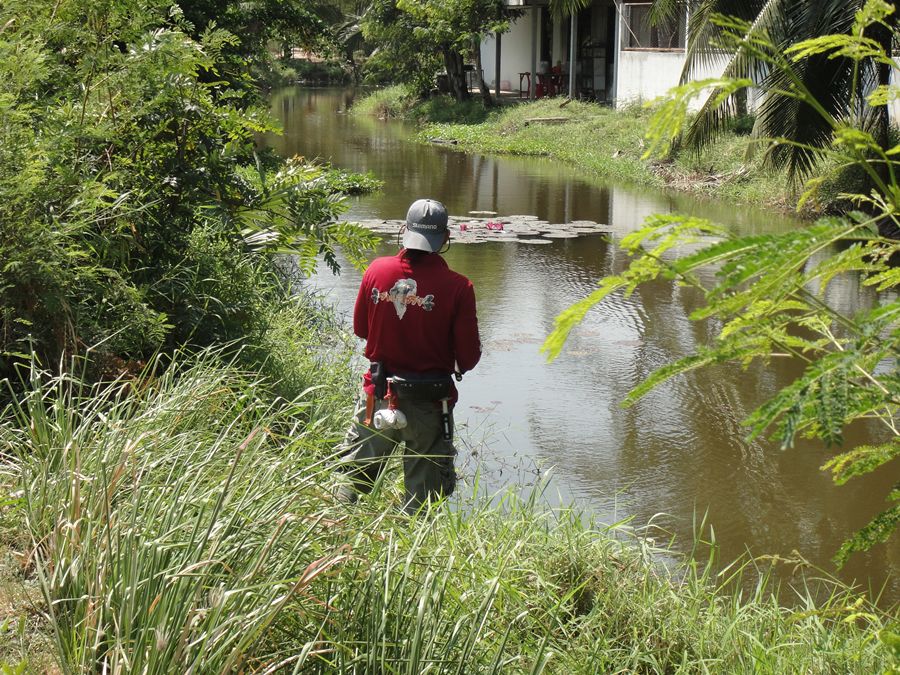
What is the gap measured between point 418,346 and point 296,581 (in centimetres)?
199

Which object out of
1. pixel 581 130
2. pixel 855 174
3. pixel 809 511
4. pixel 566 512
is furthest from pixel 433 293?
pixel 581 130

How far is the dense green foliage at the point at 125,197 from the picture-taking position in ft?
16.2

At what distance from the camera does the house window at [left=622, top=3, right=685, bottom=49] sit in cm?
2450

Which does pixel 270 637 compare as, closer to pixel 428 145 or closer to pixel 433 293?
pixel 433 293

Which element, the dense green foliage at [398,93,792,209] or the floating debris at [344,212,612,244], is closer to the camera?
the floating debris at [344,212,612,244]

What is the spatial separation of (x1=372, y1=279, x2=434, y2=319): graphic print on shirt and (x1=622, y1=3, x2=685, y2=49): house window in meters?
20.8

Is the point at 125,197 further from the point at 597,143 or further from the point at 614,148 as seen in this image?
the point at 597,143

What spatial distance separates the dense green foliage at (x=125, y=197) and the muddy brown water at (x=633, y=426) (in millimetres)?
1776

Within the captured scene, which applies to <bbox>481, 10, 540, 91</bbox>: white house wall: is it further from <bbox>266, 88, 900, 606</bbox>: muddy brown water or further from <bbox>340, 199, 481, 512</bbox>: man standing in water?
<bbox>340, 199, 481, 512</bbox>: man standing in water

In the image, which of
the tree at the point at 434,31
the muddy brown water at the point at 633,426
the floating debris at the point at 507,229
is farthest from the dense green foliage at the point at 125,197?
the tree at the point at 434,31

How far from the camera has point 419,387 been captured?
4.79 m

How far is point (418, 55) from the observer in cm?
3275

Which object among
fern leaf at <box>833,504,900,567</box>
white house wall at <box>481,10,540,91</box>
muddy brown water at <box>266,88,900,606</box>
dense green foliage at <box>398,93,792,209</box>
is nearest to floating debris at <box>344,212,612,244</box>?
muddy brown water at <box>266,88,900,606</box>

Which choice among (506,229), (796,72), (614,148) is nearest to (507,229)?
(506,229)
